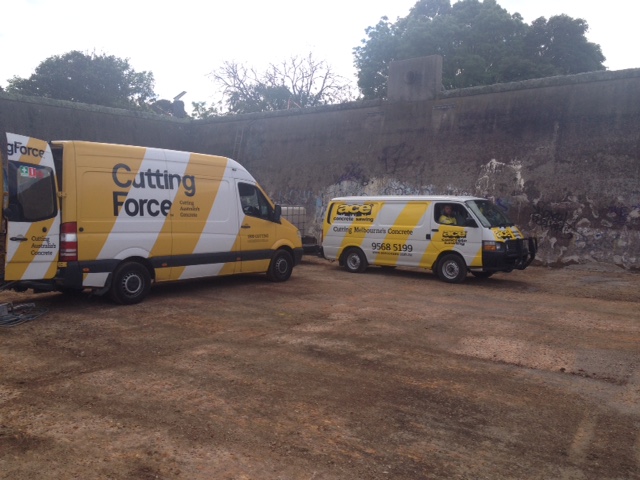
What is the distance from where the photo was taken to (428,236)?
1211 centimetres

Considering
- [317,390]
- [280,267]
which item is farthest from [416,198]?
[317,390]

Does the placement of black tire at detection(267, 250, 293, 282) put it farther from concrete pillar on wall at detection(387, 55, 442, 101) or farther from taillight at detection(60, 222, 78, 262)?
concrete pillar on wall at detection(387, 55, 442, 101)

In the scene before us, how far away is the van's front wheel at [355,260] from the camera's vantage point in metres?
13.3

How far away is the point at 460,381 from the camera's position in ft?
17.5

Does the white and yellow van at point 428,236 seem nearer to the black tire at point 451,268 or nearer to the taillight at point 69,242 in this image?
the black tire at point 451,268

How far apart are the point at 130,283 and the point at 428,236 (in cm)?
643

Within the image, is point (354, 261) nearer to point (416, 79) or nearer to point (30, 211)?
point (416, 79)

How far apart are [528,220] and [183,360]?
1125cm

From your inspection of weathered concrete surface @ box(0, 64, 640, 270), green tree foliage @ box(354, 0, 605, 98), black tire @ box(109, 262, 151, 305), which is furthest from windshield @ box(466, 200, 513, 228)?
green tree foliage @ box(354, 0, 605, 98)

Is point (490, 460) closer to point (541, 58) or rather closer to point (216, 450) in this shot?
point (216, 450)

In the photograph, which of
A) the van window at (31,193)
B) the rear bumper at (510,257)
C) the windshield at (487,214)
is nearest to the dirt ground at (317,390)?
the van window at (31,193)

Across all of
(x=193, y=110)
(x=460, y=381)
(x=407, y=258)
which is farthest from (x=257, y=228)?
(x=193, y=110)

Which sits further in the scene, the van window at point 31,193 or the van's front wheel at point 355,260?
the van's front wheel at point 355,260

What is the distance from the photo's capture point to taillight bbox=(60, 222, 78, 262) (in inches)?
309
